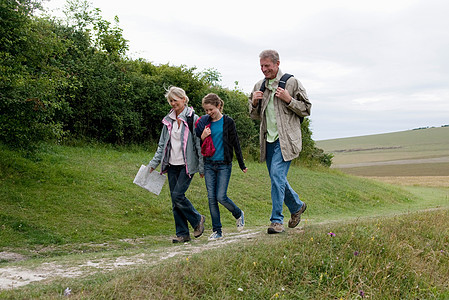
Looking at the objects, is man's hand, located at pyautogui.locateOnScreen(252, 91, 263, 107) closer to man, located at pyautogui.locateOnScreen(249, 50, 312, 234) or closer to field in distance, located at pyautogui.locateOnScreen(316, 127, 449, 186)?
man, located at pyautogui.locateOnScreen(249, 50, 312, 234)

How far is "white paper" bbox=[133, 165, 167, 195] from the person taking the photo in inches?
289

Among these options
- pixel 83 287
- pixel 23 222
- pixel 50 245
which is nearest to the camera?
pixel 83 287

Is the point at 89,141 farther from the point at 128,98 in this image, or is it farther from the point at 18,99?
the point at 18,99

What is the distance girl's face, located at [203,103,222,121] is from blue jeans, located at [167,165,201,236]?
96 centimetres

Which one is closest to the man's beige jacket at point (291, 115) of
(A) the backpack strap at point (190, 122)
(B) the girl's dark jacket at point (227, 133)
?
(B) the girl's dark jacket at point (227, 133)

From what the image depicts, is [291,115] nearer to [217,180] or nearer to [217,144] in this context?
[217,144]

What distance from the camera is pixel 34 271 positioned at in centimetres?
515

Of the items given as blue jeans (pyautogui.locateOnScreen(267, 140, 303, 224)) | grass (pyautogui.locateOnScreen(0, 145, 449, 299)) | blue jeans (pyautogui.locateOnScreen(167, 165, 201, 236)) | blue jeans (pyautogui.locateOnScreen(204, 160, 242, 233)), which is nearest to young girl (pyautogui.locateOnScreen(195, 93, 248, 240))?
blue jeans (pyautogui.locateOnScreen(204, 160, 242, 233))

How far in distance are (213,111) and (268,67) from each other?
3.59 feet

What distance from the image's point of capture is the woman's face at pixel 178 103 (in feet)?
22.6

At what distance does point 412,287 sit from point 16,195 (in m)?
8.73

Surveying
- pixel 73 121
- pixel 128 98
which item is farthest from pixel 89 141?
pixel 128 98

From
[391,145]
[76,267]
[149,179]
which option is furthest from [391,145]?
[76,267]

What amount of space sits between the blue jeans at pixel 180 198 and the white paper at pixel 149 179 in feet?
0.83
